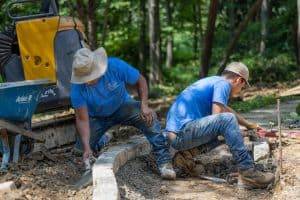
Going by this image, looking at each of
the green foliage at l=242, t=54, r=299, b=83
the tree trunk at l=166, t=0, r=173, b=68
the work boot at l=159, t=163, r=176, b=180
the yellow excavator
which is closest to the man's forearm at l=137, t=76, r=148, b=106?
the work boot at l=159, t=163, r=176, b=180

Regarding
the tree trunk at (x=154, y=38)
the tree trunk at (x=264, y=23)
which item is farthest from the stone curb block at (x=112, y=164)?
the tree trunk at (x=264, y=23)

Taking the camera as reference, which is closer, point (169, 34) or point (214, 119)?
point (214, 119)

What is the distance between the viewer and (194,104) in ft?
20.3

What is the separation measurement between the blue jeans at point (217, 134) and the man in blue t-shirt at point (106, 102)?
10.8 inches

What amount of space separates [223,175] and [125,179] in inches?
47.6

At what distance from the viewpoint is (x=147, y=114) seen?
6172mm

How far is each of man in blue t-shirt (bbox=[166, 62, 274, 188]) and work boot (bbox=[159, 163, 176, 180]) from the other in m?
0.21

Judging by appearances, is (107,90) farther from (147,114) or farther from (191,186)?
(191,186)

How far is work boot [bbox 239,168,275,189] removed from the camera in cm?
578

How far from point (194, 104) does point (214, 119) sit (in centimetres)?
36

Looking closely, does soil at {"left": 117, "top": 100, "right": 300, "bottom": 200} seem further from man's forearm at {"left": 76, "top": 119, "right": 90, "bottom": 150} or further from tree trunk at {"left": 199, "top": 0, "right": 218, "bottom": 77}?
tree trunk at {"left": 199, "top": 0, "right": 218, "bottom": 77}

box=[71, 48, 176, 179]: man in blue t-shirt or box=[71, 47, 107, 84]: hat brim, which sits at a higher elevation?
box=[71, 47, 107, 84]: hat brim

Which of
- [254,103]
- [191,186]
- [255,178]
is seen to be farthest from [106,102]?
[254,103]

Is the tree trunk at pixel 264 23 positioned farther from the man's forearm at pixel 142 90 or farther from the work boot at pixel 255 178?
the work boot at pixel 255 178
